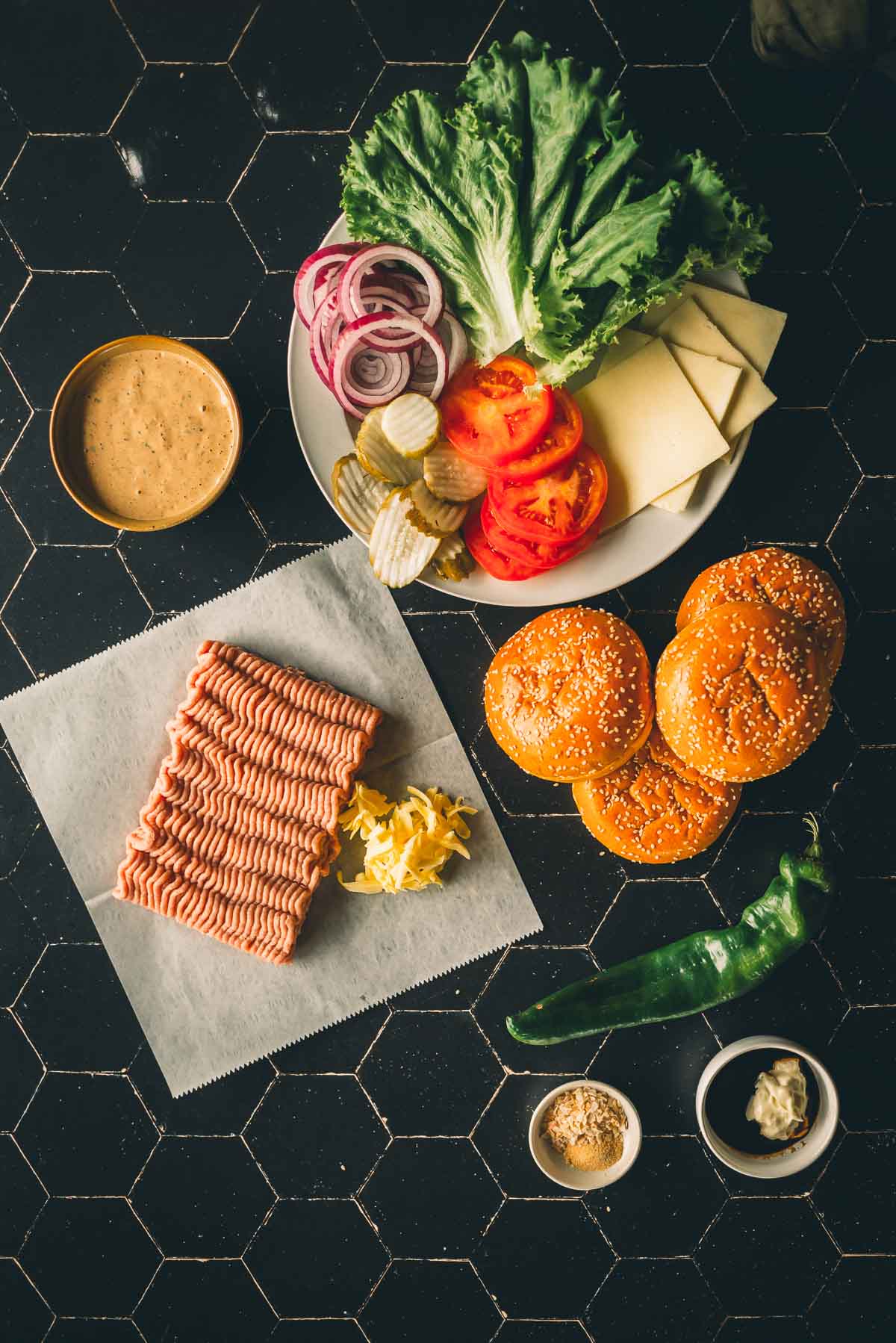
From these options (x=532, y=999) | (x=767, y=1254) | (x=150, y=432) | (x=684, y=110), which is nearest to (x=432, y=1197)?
(x=532, y=999)

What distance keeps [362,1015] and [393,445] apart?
1394 mm

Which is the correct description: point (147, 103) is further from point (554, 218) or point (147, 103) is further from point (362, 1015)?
point (362, 1015)

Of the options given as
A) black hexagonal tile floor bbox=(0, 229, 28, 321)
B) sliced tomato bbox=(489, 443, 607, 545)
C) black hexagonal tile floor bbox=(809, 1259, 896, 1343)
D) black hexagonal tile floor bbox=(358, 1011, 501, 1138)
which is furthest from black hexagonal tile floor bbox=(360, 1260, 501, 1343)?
black hexagonal tile floor bbox=(0, 229, 28, 321)

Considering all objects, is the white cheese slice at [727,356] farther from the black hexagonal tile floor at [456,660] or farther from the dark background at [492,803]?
the black hexagonal tile floor at [456,660]

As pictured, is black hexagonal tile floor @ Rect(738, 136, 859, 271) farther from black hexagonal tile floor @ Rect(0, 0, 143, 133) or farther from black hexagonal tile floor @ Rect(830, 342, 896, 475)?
black hexagonal tile floor @ Rect(0, 0, 143, 133)

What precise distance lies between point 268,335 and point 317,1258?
232 cm

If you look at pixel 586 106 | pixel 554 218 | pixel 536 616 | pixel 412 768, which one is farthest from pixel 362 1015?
pixel 586 106

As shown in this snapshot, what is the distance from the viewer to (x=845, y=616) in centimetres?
218

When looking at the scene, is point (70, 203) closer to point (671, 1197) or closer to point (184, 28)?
point (184, 28)

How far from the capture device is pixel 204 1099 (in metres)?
2.38

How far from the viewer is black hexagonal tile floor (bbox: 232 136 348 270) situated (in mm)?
2211

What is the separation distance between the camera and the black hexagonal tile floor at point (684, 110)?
2.16m

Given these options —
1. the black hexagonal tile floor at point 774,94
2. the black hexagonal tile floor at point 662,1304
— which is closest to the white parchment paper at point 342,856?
the black hexagonal tile floor at point 662,1304

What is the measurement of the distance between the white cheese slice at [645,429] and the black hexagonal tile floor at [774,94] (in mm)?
694
